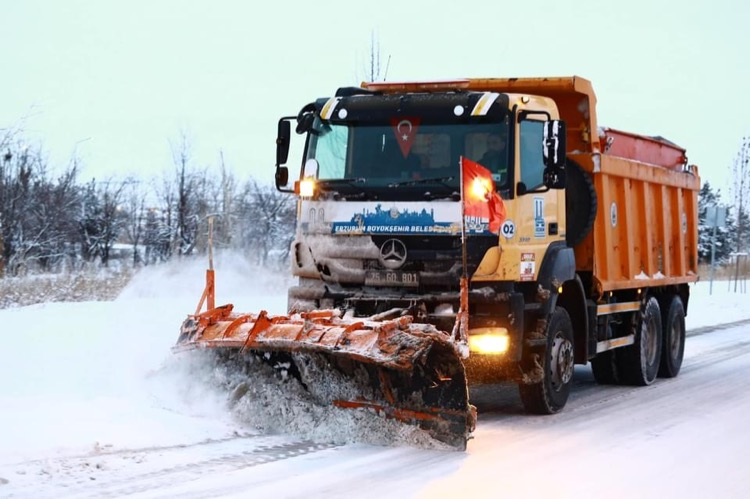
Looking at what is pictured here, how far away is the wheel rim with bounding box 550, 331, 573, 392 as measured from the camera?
9.38m

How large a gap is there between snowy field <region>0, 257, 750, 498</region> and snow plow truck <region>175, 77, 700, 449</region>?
1.17 feet

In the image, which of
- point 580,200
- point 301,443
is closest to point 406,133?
point 580,200

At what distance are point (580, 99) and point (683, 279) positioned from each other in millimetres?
4000

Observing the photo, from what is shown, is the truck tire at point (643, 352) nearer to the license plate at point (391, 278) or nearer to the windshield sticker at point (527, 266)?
the windshield sticker at point (527, 266)

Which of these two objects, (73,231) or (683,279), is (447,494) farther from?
(73,231)

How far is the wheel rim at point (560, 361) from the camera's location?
30.8 ft

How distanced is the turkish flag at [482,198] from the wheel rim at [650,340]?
4349 millimetres

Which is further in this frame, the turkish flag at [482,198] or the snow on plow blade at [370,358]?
the turkish flag at [482,198]

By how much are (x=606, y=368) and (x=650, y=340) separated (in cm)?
73

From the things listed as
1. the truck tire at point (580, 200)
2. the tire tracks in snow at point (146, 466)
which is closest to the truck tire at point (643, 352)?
the truck tire at point (580, 200)

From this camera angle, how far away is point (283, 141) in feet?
30.9

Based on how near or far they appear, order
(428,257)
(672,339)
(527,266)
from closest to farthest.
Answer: (428,257) < (527,266) < (672,339)

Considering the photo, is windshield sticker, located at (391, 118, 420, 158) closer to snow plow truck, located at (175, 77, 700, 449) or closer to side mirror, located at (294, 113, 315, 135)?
snow plow truck, located at (175, 77, 700, 449)

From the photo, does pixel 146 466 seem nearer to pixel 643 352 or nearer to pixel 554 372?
pixel 554 372
